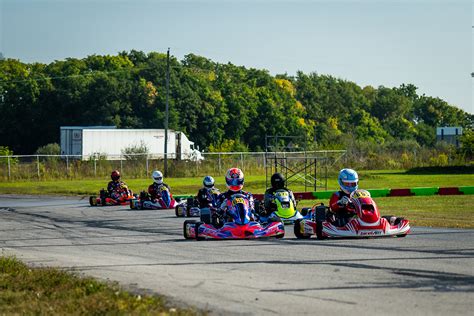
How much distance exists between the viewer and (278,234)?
1823cm

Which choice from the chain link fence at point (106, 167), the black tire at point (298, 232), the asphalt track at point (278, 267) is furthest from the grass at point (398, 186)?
the asphalt track at point (278, 267)

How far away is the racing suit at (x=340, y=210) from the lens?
17.7 meters

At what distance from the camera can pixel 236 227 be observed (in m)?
18.0

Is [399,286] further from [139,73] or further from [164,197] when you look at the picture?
[139,73]

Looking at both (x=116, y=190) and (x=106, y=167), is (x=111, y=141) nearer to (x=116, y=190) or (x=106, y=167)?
(x=106, y=167)

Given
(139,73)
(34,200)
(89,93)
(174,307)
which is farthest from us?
(139,73)

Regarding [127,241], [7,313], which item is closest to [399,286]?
[7,313]

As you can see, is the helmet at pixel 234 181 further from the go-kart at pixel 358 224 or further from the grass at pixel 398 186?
the grass at pixel 398 186

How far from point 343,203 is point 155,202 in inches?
537

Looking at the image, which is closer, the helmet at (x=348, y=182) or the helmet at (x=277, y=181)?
the helmet at (x=348, y=182)

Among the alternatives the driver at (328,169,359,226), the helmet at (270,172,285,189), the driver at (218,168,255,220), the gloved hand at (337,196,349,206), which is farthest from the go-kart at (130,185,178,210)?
the gloved hand at (337,196,349,206)

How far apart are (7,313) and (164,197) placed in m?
20.6

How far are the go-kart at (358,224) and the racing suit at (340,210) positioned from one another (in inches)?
1.1

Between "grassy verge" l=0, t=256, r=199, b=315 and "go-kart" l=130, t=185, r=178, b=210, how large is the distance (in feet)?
57.7
